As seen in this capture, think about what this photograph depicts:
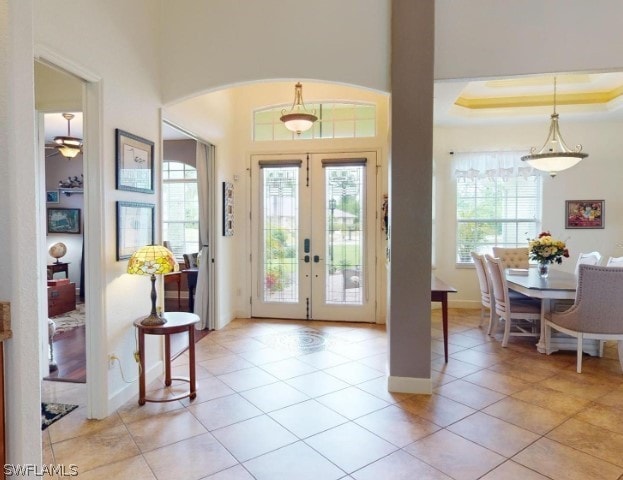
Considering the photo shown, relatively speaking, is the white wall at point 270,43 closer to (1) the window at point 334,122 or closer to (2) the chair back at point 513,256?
(1) the window at point 334,122

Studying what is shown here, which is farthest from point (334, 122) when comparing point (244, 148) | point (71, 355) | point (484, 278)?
point (71, 355)

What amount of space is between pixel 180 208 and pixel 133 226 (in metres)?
4.37

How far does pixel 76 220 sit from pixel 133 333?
5448 millimetres

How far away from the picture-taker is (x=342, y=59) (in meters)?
3.38

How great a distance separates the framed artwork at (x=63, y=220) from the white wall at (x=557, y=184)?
22.1 feet

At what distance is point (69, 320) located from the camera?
225 inches

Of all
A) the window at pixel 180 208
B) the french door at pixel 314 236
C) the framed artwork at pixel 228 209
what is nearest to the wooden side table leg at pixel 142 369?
the framed artwork at pixel 228 209

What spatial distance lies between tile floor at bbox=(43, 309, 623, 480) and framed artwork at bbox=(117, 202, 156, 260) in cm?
123

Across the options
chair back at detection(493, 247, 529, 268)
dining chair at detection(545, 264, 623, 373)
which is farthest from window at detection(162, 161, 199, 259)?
dining chair at detection(545, 264, 623, 373)

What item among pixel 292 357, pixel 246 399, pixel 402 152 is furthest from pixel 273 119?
pixel 246 399

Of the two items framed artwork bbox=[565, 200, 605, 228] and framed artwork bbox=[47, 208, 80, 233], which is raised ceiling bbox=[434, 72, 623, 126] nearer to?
framed artwork bbox=[565, 200, 605, 228]

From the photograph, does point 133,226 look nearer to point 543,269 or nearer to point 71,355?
point 71,355

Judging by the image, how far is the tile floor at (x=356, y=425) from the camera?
2.30 m

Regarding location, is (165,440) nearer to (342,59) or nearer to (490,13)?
(342,59)
